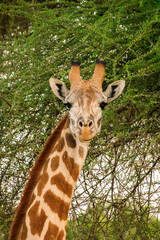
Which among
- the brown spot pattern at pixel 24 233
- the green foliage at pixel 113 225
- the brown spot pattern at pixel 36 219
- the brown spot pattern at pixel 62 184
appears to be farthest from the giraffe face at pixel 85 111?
the green foliage at pixel 113 225

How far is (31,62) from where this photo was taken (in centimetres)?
359

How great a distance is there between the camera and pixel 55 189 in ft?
7.85

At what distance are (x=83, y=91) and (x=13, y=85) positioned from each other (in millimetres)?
1180

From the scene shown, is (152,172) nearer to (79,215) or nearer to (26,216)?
(79,215)

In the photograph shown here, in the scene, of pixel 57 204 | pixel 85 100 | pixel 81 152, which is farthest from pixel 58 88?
pixel 57 204

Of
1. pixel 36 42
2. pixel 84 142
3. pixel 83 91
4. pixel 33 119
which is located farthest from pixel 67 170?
pixel 36 42

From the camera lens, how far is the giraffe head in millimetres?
2227

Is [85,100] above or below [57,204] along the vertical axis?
above

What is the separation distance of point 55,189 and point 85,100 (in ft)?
1.66

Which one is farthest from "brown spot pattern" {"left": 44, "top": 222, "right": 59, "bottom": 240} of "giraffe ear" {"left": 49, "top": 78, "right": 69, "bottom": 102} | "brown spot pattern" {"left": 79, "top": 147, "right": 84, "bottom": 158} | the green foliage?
the green foliage

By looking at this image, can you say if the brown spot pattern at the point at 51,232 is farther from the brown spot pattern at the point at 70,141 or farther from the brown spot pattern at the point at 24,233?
the brown spot pattern at the point at 70,141

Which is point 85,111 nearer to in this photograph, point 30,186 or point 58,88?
point 58,88

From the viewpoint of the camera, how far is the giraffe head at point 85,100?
2.23m

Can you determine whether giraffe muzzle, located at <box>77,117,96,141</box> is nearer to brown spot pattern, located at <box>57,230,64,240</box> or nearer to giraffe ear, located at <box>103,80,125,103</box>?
giraffe ear, located at <box>103,80,125,103</box>
